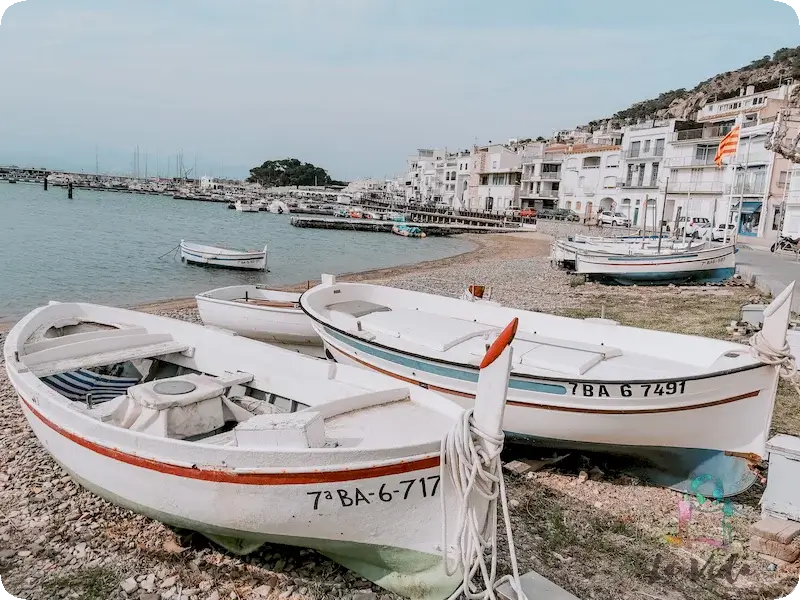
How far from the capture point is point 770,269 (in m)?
23.5

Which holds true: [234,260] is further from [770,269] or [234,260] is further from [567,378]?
[567,378]

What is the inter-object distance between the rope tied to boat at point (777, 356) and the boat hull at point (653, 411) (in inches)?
4.3

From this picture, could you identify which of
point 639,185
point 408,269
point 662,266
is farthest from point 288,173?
point 662,266

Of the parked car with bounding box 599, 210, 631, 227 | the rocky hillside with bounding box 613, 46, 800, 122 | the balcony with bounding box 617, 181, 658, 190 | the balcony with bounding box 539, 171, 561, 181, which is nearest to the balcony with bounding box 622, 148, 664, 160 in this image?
the balcony with bounding box 617, 181, 658, 190

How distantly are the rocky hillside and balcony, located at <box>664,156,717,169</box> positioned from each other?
37.7m

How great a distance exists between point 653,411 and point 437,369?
264 centimetres

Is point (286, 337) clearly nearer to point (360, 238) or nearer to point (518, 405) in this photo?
point (518, 405)

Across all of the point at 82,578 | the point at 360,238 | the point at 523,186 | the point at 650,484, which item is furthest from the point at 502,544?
the point at 523,186

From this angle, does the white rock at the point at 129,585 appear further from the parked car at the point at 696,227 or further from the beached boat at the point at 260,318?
the parked car at the point at 696,227

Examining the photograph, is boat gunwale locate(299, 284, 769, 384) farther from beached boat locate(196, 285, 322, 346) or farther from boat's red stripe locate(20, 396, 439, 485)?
beached boat locate(196, 285, 322, 346)

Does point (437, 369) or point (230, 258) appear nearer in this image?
point (437, 369)

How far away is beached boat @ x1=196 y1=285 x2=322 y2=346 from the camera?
40.4ft

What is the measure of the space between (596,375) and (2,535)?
21.5ft

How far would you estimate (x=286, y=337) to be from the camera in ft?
41.1
